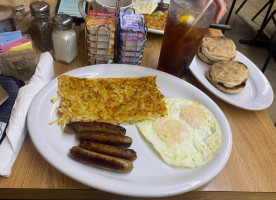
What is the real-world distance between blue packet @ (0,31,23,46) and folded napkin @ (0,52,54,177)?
19cm

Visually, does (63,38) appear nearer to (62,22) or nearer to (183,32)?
(62,22)

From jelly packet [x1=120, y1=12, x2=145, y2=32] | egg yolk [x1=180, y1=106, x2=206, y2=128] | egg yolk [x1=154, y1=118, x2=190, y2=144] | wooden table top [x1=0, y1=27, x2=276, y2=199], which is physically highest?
jelly packet [x1=120, y1=12, x2=145, y2=32]

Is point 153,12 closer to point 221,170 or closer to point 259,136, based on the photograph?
point 259,136

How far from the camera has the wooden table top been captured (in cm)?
109

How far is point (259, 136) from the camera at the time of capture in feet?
4.81

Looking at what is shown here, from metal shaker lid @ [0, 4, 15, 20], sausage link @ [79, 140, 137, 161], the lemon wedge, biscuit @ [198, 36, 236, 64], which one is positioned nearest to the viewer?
sausage link @ [79, 140, 137, 161]

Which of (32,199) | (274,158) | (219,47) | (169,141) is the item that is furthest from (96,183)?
(219,47)

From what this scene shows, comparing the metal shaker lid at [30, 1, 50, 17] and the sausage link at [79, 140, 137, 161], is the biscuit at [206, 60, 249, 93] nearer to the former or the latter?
the sausage link at [79, 140, 137, 161]

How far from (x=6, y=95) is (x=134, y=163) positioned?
0.82 metres

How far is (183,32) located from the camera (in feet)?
4.82

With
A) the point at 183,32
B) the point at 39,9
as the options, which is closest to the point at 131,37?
the point at 183,32

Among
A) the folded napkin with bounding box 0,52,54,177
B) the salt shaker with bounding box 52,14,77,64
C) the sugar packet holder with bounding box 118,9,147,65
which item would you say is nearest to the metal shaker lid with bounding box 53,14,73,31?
the salt shaker with bounding box 52,14,77,64

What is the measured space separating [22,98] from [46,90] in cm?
14

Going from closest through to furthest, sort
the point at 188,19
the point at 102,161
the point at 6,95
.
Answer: the point at 102,161
the point at 6,95
the point at 188,19
